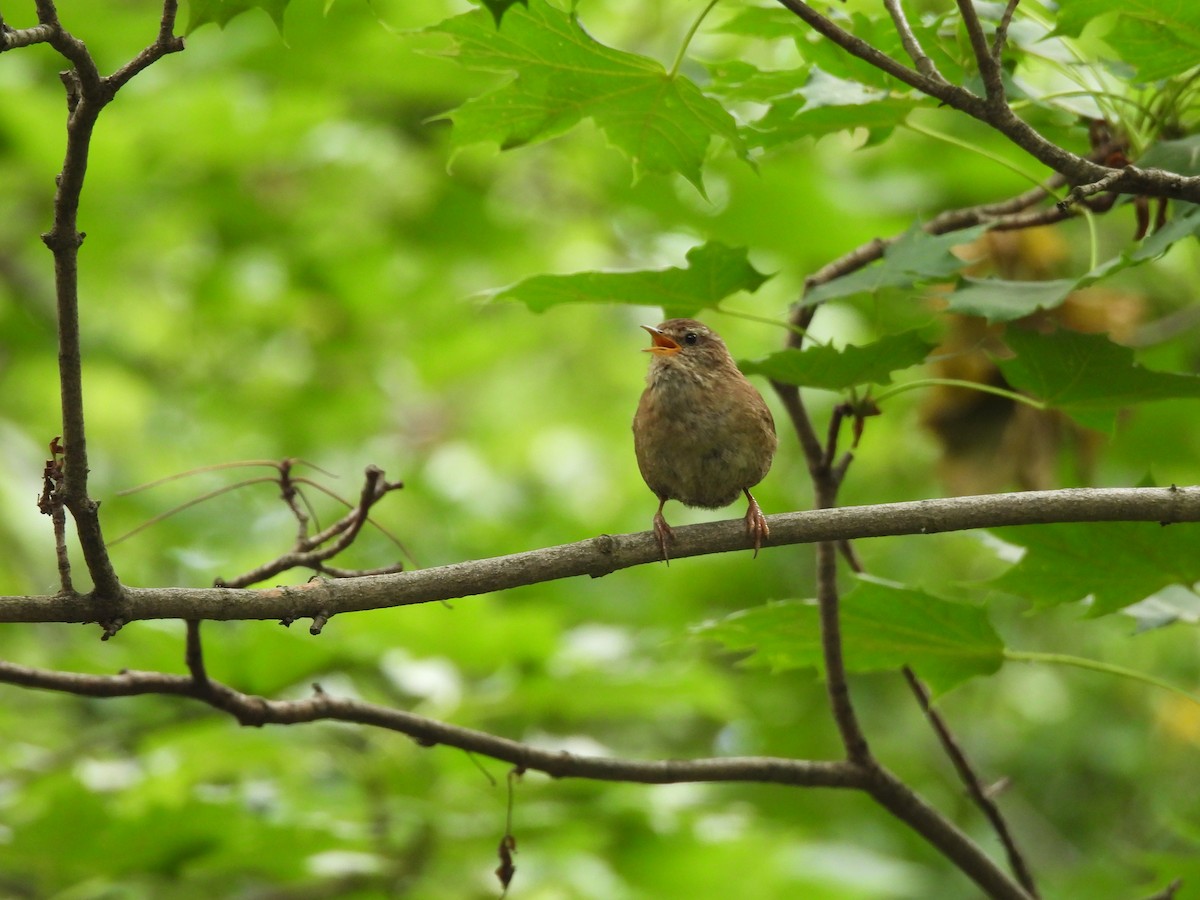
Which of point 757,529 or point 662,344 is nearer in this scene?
point 757,529

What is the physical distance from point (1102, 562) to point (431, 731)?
1651 mm

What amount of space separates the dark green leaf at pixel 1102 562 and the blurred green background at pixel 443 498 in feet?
3.47

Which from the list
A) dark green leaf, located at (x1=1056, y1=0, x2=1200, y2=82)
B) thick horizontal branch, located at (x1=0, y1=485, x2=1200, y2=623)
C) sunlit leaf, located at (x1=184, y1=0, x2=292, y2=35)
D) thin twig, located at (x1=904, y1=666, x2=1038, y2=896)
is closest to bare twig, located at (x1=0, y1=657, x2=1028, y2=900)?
thin twig, located at (x1=904, y1=666, x2=1038, y2=896)

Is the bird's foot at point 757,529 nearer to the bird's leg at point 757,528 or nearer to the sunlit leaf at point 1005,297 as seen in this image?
the bird's leg at point 757,528

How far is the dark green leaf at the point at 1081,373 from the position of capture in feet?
9.89

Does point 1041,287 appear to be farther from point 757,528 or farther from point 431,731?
point 431,731

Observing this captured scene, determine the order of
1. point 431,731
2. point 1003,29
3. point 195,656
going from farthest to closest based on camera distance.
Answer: point 431,731, point 195,656, point 1003,29

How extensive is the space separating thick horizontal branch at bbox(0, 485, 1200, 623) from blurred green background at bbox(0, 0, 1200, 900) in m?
1.70

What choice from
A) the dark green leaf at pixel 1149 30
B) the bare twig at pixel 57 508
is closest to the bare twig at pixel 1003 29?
the dark green leaf at pixel 1149 30

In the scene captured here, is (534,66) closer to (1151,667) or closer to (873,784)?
(873,784)

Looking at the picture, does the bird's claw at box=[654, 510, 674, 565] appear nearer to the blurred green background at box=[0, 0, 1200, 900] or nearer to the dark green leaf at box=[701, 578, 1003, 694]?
the dark green leaf at box=[701, 578, 1003, 694]

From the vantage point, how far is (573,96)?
10.4 feet

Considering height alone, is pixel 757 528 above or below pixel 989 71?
below

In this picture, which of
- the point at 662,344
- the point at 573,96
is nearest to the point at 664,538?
the point at 573,96
